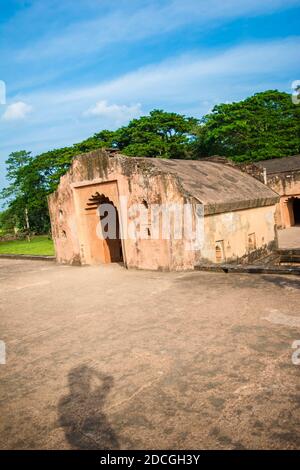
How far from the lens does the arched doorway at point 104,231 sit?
13.5 m

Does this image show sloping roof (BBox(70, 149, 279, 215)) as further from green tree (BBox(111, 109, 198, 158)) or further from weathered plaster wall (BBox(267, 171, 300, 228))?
green tree (BBox(111, 109, 198, 158))

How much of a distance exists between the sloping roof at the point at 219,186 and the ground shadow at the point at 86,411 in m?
6.65

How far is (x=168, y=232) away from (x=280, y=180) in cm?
1936

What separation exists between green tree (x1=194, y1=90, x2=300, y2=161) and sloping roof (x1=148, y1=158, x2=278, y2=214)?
20.2 m

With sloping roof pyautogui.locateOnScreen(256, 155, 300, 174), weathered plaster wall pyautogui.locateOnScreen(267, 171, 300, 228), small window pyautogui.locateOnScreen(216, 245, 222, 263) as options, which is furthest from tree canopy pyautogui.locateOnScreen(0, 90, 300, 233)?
small window pyautogui.locateOnScreen(216, 245, 222, 263)

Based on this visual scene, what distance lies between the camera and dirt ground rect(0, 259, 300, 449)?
3.04m

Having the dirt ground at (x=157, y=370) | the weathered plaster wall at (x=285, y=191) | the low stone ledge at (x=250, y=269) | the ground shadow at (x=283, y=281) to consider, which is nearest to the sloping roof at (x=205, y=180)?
the low stone ledge at (x=250, y=269)

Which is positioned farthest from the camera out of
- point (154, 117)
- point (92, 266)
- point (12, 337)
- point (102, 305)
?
point (154, 117)

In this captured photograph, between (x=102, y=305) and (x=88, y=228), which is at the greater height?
(x=88, y=228)

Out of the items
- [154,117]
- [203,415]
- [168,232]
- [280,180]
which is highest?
[154,117]

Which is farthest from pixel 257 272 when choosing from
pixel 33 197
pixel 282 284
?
pixel 33 197

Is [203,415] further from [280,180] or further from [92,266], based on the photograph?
[280,180]

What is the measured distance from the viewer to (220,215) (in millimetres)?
10906

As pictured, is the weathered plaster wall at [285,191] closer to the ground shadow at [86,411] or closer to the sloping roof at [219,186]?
the sloping roof at [219,186]
